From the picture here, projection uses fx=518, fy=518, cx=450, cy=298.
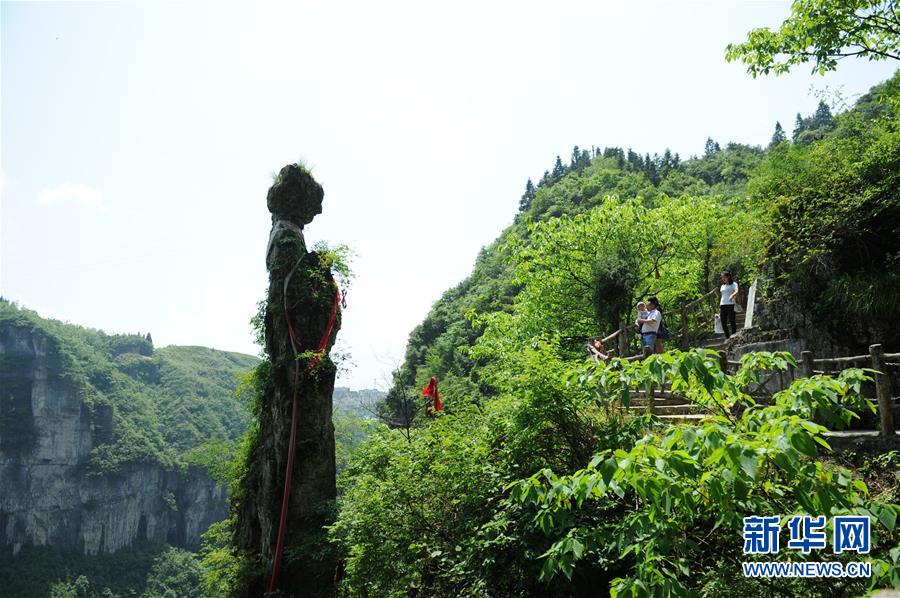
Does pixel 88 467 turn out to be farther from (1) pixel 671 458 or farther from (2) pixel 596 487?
(1) pixel 671 458

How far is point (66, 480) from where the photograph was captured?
95.2 m

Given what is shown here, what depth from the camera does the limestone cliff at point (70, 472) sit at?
89562 millimetres

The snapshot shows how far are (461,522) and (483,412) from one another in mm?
1912

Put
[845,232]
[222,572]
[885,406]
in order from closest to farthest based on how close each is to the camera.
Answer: [885,406]
[845,232]
[222,572]

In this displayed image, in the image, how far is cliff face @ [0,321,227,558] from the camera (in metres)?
89.2

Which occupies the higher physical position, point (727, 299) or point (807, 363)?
point (727, 299)

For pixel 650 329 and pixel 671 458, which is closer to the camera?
pixel 671 458

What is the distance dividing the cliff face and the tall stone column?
101 meters

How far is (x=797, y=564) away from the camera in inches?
149

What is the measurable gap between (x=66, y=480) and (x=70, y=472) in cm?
173

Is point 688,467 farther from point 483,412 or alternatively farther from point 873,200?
point 873,200

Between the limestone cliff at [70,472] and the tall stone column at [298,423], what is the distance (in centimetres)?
9093

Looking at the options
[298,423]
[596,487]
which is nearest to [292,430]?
[298,423]

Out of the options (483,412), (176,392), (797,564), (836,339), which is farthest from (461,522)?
(176,392)
